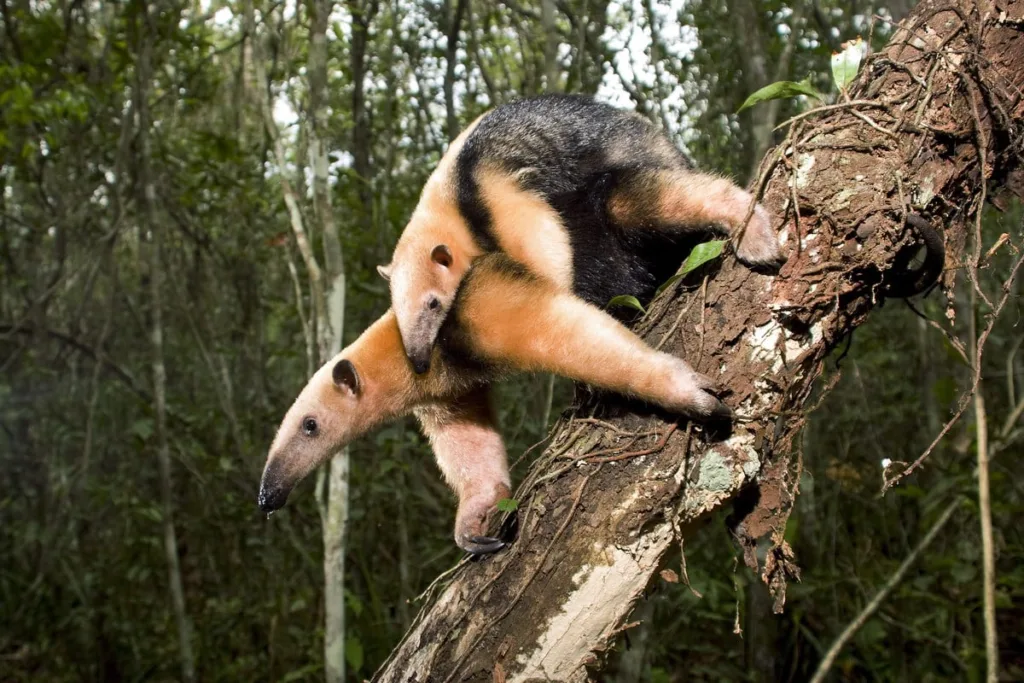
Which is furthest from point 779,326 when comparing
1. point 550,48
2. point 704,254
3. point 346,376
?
point 550,48

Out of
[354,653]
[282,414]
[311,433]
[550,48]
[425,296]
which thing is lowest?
[354,653]

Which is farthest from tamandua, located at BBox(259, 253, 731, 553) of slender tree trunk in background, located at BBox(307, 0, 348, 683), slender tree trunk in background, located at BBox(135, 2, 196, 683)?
slender tree trunk in background, located at BBox(135, 2, 196, 683)

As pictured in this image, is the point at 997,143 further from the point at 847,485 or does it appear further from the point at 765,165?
the point at 847,485

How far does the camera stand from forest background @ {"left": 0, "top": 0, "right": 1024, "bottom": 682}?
6.40 meters

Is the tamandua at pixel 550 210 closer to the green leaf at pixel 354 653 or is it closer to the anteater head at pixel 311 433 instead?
the anteater head at pixel 311 433

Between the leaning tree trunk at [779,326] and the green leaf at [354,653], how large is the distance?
413 centimetres

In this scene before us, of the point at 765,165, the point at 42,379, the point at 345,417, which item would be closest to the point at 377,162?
the point at 42,379

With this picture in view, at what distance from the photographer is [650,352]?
2.49 meters

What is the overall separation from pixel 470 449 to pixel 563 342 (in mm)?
1070

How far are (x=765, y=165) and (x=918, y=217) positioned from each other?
438mm

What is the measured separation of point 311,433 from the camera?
3684mm

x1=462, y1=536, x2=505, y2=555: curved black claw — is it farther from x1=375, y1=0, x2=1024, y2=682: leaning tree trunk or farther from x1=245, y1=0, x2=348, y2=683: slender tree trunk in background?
x1=245, y1=0, x2=348, y2=683: slender tree trunk in background

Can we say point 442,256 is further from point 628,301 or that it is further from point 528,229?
point 628,301

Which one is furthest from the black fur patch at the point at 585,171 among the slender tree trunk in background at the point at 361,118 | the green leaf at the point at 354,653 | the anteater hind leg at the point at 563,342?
the slender tree trunk in background at the point at 361,118
